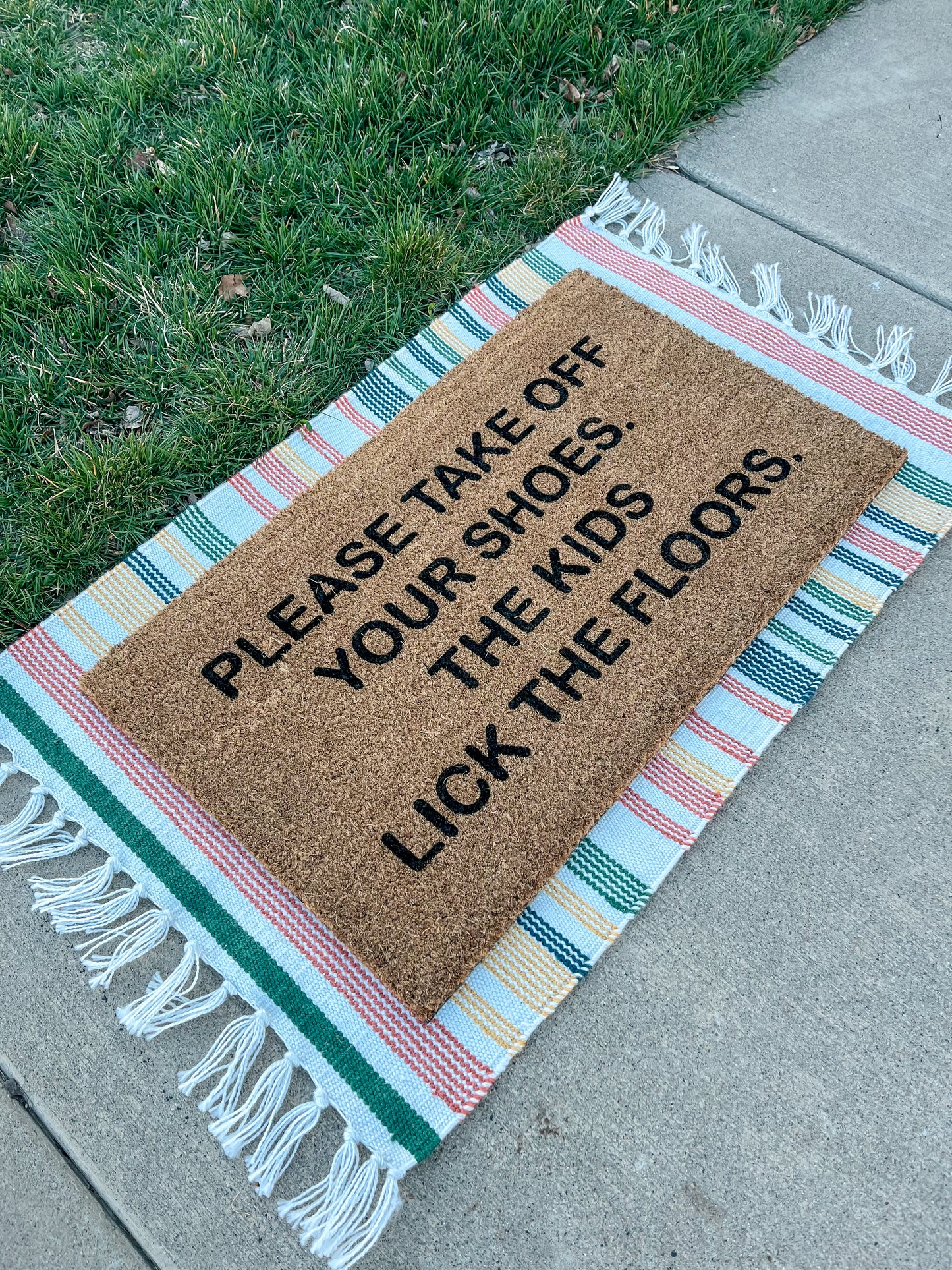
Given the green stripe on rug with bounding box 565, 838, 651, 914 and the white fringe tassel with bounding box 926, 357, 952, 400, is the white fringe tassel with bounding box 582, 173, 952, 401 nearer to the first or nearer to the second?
the white fringe tassel with bounding box 926, 357, 952, 400

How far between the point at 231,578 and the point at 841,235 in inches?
78.1

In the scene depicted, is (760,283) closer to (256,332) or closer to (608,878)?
(256,332)

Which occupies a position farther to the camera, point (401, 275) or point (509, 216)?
point (509, 216)

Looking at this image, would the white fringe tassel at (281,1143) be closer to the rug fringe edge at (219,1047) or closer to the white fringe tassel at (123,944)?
the rug fringe edge at (219,1047)

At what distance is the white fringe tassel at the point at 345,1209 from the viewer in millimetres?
1449

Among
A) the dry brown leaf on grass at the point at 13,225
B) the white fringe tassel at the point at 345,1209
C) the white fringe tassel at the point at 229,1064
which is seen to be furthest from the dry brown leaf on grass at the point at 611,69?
the white fringe tassel at the point at 345,1209

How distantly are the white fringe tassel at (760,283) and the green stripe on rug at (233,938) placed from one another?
2.04 meters

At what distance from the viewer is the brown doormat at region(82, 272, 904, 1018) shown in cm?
173

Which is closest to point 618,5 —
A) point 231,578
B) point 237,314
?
point 237,314

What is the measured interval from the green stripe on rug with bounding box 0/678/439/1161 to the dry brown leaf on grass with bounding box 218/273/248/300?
4.01ft

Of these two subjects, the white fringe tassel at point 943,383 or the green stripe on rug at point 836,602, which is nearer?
the green stripe on rug at point 836,602

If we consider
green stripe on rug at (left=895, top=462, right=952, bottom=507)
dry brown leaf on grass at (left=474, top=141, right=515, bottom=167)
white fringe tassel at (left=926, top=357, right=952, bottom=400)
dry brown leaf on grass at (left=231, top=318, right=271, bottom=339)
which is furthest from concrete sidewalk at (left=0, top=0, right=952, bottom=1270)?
dry brown leaf on grass at (left=474, top=141, right=515, bottom=167)

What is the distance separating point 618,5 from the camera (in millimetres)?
3041

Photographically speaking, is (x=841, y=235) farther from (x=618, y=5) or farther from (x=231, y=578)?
(x=231, y=578)
